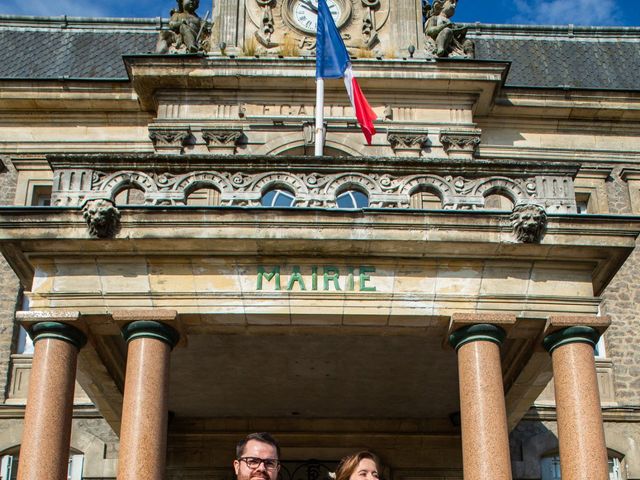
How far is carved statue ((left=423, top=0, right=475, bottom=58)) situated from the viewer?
22828 millimetres

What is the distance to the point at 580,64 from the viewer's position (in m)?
26.0

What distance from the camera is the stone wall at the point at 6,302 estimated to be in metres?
20.8

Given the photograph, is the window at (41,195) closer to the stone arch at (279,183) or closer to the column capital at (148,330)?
the stone arch at (279,183)

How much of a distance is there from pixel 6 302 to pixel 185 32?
21.3 ft

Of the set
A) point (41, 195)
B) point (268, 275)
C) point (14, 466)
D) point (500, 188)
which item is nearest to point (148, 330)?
point (268, 275)

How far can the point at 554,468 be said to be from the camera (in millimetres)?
20156

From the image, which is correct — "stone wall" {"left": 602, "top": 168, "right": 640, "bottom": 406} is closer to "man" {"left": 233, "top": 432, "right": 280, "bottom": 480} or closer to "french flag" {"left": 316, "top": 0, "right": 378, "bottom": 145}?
"french flag" {"left": 316, "top": 0, "right": 378, "bottom": 145}

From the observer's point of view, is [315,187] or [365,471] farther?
[315,187]

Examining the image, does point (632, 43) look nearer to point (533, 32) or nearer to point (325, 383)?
point (533, 32)

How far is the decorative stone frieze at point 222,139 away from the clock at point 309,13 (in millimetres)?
3052

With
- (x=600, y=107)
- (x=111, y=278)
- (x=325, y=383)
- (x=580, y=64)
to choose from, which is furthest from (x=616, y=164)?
(x=111, y=278)

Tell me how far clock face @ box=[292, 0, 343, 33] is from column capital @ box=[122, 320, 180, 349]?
10.7m

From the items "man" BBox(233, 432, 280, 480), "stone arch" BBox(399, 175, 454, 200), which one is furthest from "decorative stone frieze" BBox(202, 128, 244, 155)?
"man" BBox(233, 432, 280, 480)

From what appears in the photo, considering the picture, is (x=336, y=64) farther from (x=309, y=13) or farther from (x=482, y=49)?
(x=482, y=49)
